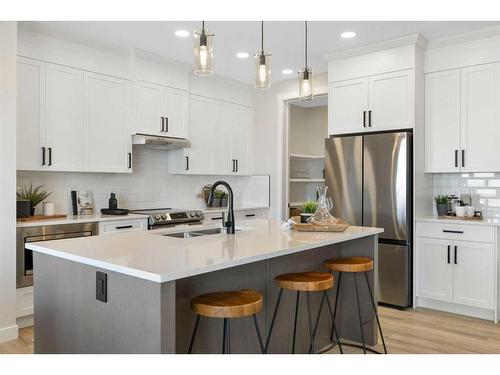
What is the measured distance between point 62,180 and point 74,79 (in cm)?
102

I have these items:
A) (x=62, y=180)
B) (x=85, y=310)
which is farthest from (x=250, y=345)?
(x=62, y=180)

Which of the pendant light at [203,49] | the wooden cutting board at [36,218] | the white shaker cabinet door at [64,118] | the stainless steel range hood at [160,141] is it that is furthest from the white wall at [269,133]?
the pendant light at [203,49]

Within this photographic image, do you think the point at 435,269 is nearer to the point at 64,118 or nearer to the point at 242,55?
the point at 242,55

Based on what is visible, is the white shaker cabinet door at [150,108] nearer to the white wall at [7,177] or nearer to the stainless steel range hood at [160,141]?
the stainless steel range hood at [160,141]

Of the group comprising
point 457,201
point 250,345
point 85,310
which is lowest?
point 250,345

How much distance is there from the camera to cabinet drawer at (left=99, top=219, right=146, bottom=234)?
4199 mm

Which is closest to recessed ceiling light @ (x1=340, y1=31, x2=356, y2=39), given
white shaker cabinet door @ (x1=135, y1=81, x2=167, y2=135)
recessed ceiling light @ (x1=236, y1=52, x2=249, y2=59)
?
recessed ceiling light @ (x1=236, y1=52, x2=249, y2=59)

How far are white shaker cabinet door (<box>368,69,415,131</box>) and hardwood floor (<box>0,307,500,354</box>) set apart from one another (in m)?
1.80

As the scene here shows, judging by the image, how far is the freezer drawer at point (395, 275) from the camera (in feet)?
14.1

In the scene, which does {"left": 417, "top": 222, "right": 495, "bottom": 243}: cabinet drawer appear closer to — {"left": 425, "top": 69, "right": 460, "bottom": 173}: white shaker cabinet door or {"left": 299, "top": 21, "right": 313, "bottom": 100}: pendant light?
{"left": 425, "top": 69, "right": 460, "bottom": 173}: white shaker cabinet door

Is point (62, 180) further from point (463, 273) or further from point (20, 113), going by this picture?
point (463, 273)

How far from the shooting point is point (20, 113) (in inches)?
155

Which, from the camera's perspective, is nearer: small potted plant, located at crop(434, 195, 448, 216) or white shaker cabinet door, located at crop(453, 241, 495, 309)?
white shaker cabinet door, located at crop(453, 241, 495, 309)

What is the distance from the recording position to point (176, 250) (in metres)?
2.24
